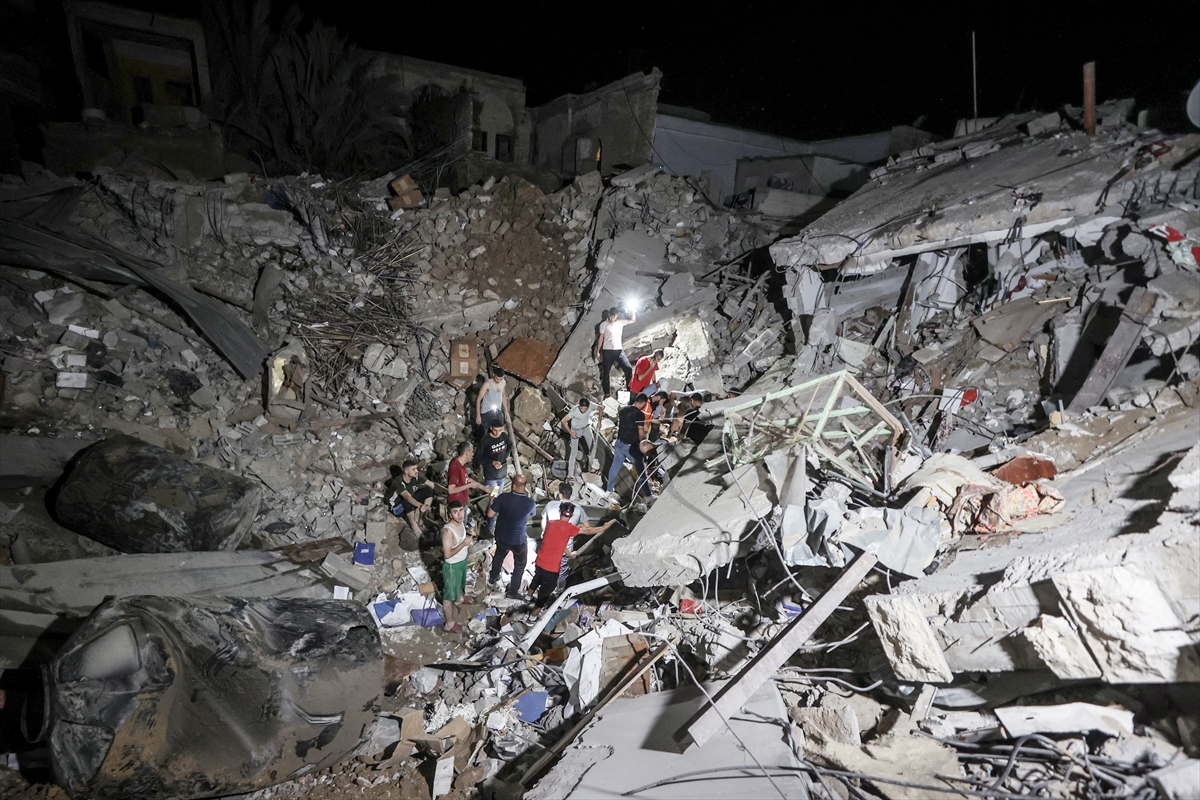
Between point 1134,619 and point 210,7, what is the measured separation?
56.4 ft

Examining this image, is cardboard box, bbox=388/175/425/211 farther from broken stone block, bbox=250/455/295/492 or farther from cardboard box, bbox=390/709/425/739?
cardboard box, bbox=390/709/425/739

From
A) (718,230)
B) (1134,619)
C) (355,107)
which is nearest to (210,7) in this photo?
(355,107)

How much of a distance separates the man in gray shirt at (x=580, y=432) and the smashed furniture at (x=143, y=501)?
3.78m

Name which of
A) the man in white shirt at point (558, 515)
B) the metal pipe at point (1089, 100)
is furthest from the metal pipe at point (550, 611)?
the metal pipe at point (1089, 100)

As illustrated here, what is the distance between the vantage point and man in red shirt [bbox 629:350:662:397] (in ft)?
24.8

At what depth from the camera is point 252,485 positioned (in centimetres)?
623

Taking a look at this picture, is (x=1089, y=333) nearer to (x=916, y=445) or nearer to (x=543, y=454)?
(x=916, y=445)

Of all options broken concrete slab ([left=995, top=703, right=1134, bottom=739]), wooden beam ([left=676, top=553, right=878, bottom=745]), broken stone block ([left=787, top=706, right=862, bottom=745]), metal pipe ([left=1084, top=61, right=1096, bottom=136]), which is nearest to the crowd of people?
wooden beam ([left=676, top=553, right=878, bottom=745])

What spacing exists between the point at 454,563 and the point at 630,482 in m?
2.38

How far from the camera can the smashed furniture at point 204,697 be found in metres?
3.20

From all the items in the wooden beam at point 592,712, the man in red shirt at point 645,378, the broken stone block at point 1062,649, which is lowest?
the wooden beam at point 592,712

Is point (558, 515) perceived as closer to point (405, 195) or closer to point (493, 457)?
point (493, 457)

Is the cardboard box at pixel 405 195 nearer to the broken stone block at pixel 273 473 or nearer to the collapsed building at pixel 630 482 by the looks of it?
the collapsed building at pixel 630 482

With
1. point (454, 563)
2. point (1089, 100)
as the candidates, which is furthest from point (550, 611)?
point (1089, 100)
